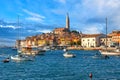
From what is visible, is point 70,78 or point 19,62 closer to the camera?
point 70,78

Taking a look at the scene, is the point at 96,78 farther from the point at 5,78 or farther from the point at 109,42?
the point at 109,42

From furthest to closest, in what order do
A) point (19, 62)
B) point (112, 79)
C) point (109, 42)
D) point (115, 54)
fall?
point (109, 42), point (115, 54), point (19, 62), point (112, 79)

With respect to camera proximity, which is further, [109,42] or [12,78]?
[109,42]

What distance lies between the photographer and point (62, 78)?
3803 cm

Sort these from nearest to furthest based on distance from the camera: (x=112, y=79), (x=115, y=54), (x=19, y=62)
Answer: (x=112, y=79)
(x=19, y=62)
(x=115, y=54)

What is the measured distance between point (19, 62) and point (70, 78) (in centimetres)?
2857

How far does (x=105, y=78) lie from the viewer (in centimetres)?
3756

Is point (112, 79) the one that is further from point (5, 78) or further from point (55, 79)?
point (5, 78)

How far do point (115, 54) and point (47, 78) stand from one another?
62.5 m

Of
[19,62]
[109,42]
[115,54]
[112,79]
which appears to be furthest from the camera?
[109,42]

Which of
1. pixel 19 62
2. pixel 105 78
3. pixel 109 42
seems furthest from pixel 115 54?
pixel 109 42

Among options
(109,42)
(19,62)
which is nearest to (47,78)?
(19,62)

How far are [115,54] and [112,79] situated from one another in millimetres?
62968

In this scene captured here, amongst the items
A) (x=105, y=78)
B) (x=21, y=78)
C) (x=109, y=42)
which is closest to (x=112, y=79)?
(x=105, y=78)
